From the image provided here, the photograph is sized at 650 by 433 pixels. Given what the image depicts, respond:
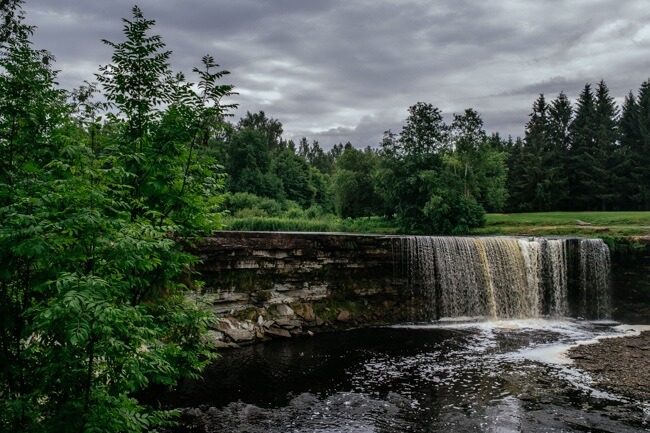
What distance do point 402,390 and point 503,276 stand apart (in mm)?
11999

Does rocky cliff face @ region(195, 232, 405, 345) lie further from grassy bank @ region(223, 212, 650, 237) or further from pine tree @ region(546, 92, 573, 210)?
pine tree @ region(546, 92, 573, 210)

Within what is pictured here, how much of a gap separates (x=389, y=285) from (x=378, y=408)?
34.5 ft

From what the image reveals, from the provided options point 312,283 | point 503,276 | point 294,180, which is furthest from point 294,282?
point 294,180

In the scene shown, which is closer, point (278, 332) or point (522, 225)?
point (278, 332)

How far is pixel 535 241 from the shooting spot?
21.7 metres

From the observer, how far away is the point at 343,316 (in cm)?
1895

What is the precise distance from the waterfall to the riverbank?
4754 mm

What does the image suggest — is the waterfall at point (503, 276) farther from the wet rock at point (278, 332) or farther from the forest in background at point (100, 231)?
the forest in background at point (100, 231)

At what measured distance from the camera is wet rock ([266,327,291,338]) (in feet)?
55.3

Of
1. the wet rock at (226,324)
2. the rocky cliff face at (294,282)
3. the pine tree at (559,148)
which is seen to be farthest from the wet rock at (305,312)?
the pine tree at (559,148)

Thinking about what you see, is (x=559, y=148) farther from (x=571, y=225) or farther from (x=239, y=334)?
(x=239, y=334)

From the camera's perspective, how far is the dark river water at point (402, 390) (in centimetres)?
942

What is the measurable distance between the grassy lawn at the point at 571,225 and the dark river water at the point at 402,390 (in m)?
13.8

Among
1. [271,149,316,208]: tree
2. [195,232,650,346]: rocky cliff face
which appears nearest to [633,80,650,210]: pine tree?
[195,232,650,346]: rocky cliff face
